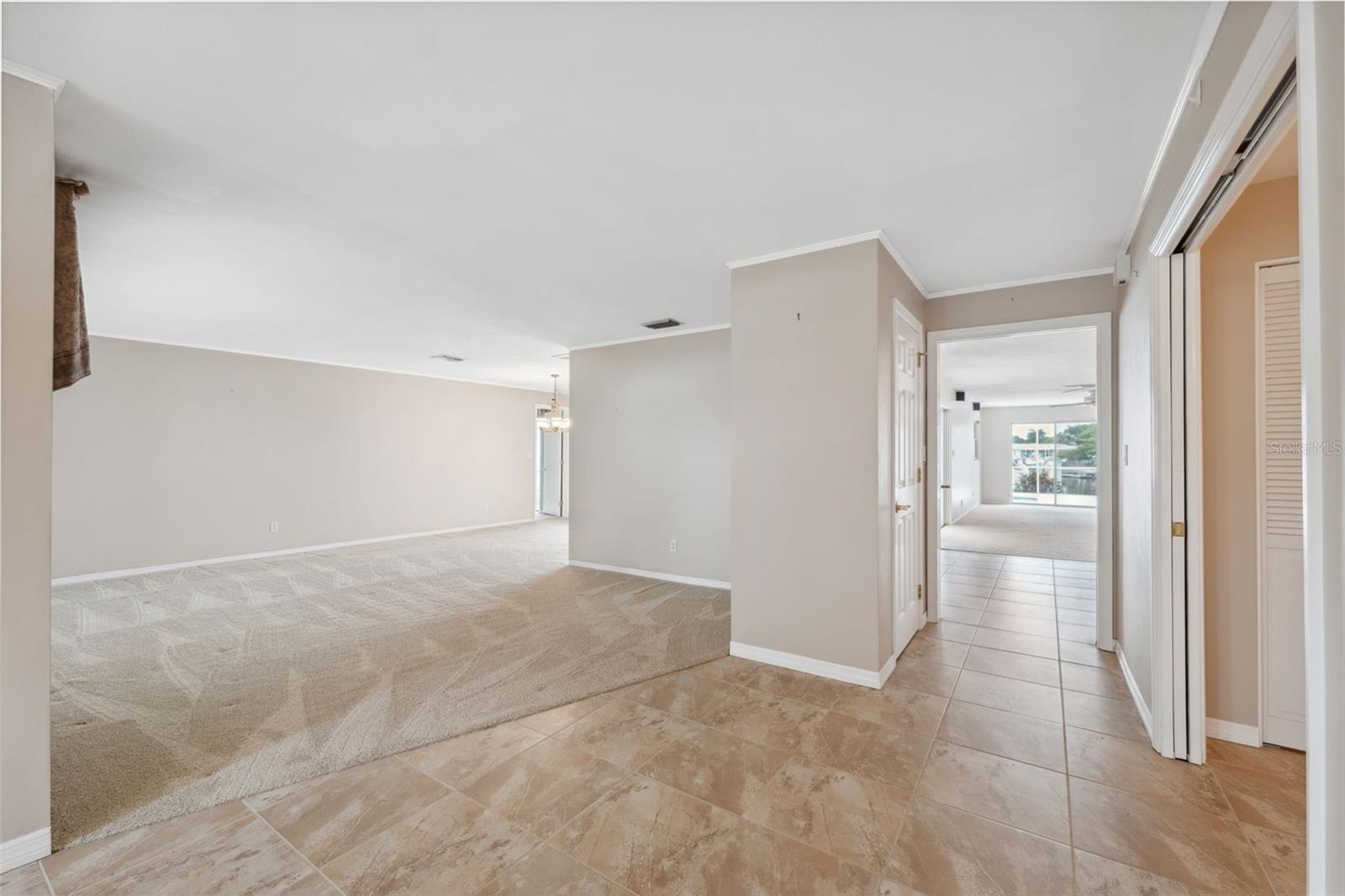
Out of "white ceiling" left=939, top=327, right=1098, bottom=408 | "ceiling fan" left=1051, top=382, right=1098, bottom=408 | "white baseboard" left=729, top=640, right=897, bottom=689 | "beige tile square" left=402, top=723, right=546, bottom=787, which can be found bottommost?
"beige tile square" left=402, top=723, right=546, bottom=787

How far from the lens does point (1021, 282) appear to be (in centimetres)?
376

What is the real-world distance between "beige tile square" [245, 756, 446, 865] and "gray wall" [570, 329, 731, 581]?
3504 mm

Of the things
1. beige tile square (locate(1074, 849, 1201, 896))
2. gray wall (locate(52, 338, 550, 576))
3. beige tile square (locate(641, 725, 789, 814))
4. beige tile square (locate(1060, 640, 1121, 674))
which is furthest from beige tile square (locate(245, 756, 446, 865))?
gray wall (locate(52, 338, 550, 576))

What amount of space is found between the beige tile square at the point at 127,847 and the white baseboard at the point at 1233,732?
4.06 meters

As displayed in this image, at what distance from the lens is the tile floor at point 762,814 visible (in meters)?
1.67

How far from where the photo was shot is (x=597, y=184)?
8.02 feet

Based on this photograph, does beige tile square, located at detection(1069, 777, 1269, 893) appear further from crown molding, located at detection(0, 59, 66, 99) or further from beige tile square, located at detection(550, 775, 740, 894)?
crown molding, located at detection(0, 59, 66, 99)

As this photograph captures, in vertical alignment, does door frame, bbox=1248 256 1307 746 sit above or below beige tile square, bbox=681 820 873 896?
above

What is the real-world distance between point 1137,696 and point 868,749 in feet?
5.26

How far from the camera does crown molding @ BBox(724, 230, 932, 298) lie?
9.74 feet

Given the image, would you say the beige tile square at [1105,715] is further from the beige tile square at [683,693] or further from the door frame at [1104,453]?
the beige tile square at [683,693]

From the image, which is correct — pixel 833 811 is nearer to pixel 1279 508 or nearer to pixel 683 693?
pixel 683 693

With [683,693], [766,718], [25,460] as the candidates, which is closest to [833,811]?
[766,718]

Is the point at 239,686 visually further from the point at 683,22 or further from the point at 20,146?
the point at 683,22
